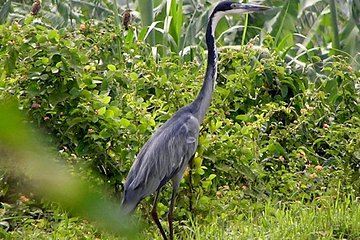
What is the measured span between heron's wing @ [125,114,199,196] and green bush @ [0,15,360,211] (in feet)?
0.88

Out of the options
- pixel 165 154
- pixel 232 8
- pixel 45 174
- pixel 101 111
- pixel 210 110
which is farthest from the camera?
pixel 210 110

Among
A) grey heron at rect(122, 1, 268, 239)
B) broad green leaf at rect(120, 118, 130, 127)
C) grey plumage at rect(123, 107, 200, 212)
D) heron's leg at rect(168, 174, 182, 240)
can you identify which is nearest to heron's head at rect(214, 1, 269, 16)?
grey heron at rect(122, 1, 268, 239)

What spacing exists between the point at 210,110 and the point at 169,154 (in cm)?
107

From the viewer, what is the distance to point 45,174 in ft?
2.55

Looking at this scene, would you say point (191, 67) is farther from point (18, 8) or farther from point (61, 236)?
point (18, 8)

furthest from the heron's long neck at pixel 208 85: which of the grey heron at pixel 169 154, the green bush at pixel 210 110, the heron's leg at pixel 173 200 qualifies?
the heron's leg at pixel 173 200

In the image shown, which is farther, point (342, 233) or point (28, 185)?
point (342, 233)

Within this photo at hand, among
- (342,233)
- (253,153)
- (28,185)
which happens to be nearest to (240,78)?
(253,153)

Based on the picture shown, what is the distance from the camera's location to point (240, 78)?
253 inches

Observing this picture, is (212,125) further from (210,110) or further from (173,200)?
(173,200)

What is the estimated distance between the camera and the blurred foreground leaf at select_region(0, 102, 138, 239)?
0.77 m

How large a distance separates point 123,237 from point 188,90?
17.2 ft

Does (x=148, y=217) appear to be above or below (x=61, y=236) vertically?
below

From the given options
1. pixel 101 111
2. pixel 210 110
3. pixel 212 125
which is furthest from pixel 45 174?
pixel 210 110
